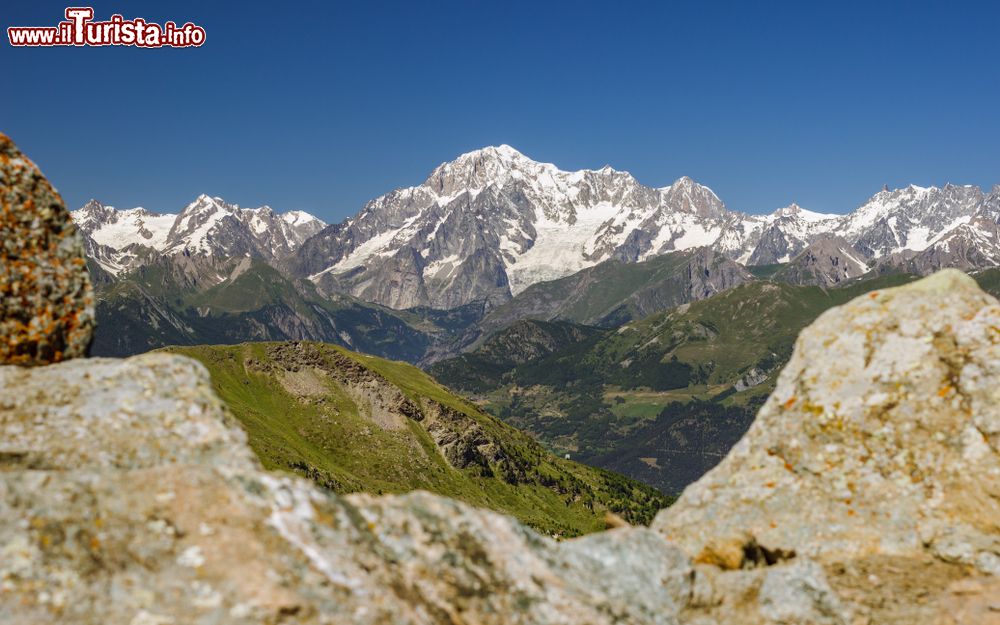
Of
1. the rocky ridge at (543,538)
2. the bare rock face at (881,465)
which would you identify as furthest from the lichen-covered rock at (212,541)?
the bare rock face at (881,465)

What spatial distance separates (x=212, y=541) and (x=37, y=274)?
26.4 ft

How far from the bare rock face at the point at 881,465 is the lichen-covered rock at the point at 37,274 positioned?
13.5 meters

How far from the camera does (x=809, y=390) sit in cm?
1752

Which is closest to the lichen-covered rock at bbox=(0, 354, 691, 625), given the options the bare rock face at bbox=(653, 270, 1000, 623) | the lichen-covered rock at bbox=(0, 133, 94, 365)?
the lichen-covered rock at bbox=(0, 133, 94, 365)

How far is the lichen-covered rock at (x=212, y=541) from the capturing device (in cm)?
1001

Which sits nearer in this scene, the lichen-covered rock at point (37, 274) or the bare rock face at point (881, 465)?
the lichen-covered rock at point (37, 274)

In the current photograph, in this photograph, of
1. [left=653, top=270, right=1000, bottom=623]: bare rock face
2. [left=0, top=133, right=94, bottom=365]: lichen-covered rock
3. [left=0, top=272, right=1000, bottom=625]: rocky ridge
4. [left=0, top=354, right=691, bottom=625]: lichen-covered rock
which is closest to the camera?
[left=0, top=354, right=691, bottom=625]: lichen-covered rock

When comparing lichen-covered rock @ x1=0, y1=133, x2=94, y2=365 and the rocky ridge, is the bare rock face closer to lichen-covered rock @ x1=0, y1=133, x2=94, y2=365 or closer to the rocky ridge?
the rocky ridge

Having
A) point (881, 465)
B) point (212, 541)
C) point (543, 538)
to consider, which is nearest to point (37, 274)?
point (212, 541)

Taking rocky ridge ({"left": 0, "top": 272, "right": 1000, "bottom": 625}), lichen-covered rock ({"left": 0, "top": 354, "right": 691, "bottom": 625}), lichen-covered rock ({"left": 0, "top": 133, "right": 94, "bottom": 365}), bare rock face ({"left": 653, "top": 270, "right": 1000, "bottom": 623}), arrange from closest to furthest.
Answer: lichen-covered rock ({"left": 0, "top": 354, "right": 691, "bottom": 625})
rocky ridge ({"left": 0, "top": 272, "right": 1000, "bottom": 625})
lichen-covered rock ({"left": 0, "top": 133, "right": 94, "bottom": 365})
bare rock face ({"left": 653, "top": 270, "right": 1000, "bottom": 623})

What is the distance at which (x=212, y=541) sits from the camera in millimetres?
10633

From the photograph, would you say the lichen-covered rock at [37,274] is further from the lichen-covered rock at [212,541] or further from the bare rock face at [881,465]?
the bare rock face at [881,465]

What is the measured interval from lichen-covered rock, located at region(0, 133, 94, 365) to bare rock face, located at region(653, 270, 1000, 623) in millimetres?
13548

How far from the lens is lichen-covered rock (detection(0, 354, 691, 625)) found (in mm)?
10008
